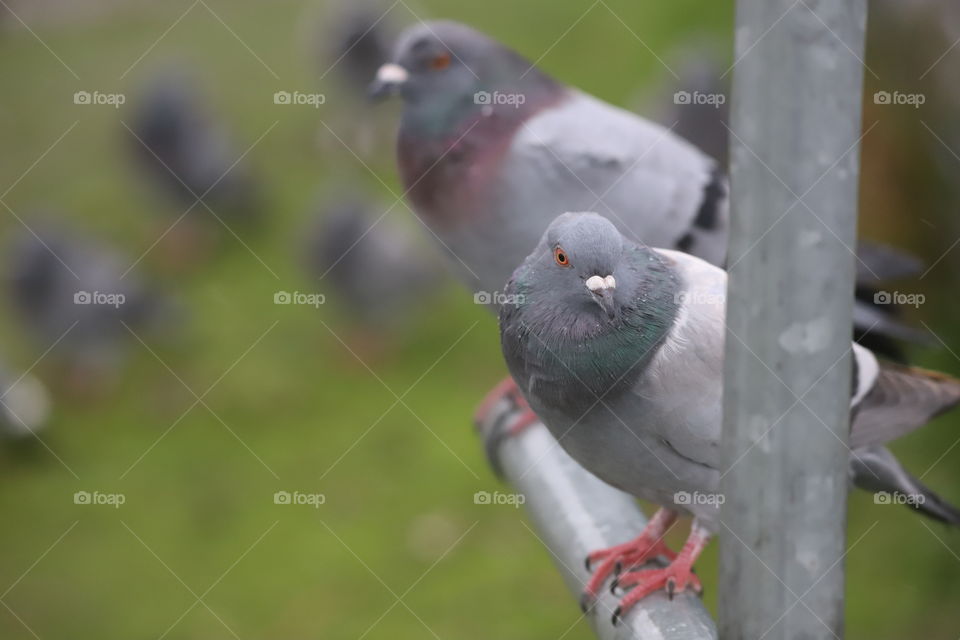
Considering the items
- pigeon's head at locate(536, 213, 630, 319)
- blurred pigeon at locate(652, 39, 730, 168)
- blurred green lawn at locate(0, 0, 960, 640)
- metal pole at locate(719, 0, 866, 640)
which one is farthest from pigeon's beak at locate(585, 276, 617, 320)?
blurred pigeon at locate(652, 39, 730, 168)

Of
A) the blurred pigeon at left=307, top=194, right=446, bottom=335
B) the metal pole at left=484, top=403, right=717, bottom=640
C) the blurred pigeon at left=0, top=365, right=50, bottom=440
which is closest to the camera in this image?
the metal pole at left=484, top=403, right=717, bottom=640

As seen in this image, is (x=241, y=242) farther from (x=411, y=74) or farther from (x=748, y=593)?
(x=748, y=593)

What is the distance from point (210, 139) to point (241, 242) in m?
0.58

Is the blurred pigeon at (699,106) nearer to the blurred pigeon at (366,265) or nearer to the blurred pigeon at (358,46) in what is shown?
the blurred pigeon at (366,265)

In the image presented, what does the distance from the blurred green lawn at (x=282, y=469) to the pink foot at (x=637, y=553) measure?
1.79 m

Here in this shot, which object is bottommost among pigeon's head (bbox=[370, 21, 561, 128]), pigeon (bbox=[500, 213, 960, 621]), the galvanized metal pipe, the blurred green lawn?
the blurred green lawn

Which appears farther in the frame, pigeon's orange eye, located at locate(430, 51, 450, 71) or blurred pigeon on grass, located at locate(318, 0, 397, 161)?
blurred pigeon on grass, located at locate(318, 0, 397, 161)

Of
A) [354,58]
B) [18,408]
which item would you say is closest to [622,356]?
[18,408]

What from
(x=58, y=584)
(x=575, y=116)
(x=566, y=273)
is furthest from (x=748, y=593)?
(x=58, y=584)

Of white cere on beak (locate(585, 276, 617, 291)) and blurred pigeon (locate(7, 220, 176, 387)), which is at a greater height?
white cere on beak (locate(585, 276, 617, 291))

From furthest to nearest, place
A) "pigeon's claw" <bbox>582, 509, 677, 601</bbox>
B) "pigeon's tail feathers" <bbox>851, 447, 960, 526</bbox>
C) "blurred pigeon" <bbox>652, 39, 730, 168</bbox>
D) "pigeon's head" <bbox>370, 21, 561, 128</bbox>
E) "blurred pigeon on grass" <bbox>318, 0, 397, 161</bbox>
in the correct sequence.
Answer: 1. "blurred pigeon on grass" <bbox>318, 0, 397, 161</bbox>
2. "blurred pigeon" <bbox>652, 39, 730, 168</bbox>
3. "pigeon's head" <bbox>370, 21, 561, 128</bbox>
4. "pigeon's tail feathers" <bbox>851, 447, 960, 526</bbox>
5. "pigeon's claw" <bbox>582, 509, 677, 601</bbox>

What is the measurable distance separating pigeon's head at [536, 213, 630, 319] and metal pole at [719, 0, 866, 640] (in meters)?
0.73

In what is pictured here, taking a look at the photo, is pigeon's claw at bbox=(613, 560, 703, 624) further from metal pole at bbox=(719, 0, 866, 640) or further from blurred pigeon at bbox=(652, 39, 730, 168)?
blurred pigeon at bbox=(652, 39, 730, 168)

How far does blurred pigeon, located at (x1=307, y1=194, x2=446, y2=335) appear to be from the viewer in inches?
213
